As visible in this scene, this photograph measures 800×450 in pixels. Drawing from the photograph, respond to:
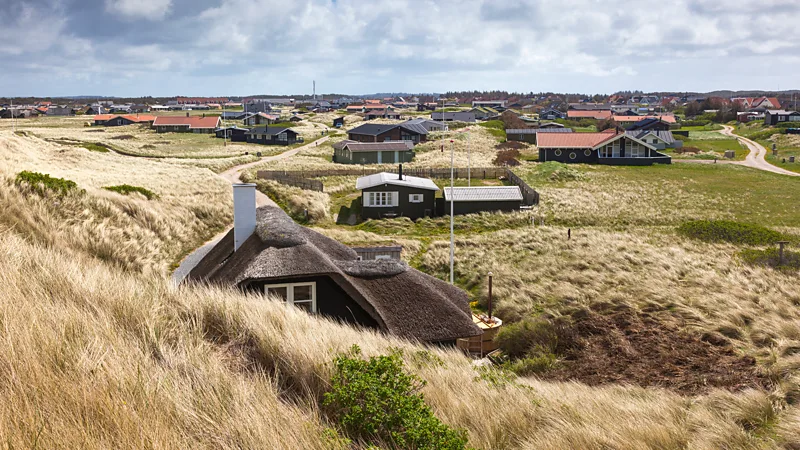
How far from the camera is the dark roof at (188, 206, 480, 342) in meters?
12.1

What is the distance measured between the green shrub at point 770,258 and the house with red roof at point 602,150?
39741 millimetres

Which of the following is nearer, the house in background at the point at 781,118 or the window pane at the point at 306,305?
the window pane at the point at 306,305

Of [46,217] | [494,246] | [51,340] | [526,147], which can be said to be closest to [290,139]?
[526,147]

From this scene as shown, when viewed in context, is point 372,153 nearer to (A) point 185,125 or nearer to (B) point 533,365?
(B) point 533,365

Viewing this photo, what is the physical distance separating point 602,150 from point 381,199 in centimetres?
3515

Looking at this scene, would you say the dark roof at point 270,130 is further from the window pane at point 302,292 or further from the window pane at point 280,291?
the window pane at point 302,292

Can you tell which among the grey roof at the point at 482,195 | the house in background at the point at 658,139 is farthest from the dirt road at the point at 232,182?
the house in background at the point at 658,139

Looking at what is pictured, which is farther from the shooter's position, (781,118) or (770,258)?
(781,118)

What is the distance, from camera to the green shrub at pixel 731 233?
2902 centimetres

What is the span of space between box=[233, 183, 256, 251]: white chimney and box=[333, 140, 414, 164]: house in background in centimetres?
5343

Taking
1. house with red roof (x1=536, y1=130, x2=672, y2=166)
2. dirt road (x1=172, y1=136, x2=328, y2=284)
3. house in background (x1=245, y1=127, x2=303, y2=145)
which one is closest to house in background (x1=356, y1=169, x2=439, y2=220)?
dirt road (x1=172, y1=136, x2=328, y2=284)

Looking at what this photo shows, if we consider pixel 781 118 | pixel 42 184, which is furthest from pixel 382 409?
pixel 781 118

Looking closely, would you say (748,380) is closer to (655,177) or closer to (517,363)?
(517,363)

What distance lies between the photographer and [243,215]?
14859mm
